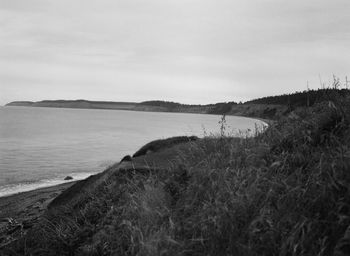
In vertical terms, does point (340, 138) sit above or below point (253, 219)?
above

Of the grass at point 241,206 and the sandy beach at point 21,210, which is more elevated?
the grass at point 241,206

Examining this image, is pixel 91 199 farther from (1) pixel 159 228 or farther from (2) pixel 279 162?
(2) pixel 279 162

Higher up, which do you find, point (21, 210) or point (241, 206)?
point (241, 206)

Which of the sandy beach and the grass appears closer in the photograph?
the grass

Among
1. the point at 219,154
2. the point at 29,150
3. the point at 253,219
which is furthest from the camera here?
the point at 29,150

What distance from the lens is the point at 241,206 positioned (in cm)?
461

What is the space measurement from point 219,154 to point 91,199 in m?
3.24

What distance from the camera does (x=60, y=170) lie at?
29.9 meters

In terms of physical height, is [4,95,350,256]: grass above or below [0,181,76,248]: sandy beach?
above

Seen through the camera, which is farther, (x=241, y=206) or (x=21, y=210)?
(x=21, y=210)

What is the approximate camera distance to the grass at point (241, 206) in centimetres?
404

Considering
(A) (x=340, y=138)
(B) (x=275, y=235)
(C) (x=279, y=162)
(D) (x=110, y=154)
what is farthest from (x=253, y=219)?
(D) (x=110, y=154)

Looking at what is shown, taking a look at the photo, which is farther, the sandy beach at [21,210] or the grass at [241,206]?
the sandy beach at [21,210]

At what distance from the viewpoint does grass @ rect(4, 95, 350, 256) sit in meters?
4.04
